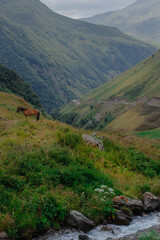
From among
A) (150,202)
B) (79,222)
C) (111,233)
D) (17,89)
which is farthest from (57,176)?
(17,89)

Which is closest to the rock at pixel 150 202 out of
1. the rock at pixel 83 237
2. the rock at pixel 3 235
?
the rock at pixel 83 237

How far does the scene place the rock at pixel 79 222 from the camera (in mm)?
8625

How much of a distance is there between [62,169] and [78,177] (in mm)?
952

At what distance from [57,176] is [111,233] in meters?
3.49

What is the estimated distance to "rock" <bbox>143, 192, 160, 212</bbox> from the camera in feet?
34.3

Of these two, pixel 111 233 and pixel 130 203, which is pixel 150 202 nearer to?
pixel 130 203

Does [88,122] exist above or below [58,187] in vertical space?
A: below

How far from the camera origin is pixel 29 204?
28.3 ft

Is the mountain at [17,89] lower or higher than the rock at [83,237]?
lower

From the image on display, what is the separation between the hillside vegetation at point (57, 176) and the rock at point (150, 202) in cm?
54

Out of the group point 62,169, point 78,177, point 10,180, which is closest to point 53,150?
point 62,169

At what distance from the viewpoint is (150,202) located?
10586 mm

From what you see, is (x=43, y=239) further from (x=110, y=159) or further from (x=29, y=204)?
(x=110, y=159)

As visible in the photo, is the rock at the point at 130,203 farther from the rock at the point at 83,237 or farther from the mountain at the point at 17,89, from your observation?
the mountain at the point at 17,89
